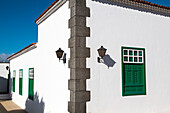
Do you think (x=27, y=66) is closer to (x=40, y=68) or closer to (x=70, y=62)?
(x=40, y=68)

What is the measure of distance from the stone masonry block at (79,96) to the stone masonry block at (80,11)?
2.13 metres

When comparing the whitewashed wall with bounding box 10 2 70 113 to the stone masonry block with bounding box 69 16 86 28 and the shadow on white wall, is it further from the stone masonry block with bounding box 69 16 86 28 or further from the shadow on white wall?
the stone masonry block with bounding box 69 16 86 28

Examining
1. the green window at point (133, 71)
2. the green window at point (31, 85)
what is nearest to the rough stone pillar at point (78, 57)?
the green window at point (133, 71)

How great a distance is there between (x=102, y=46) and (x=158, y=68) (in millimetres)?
2484

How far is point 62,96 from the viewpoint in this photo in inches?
222

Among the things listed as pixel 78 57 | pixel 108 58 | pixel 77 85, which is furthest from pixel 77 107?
pixel 108 58

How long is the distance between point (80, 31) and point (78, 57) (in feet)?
2.38

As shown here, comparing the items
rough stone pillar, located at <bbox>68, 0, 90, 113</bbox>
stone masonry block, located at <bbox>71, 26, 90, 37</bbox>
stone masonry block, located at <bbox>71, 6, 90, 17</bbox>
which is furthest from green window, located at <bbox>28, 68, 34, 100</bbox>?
stone masonry block, located at <bbox>71, 6, 90, 17</bbox>

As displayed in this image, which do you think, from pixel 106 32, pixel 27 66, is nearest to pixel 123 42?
pixel 106 32

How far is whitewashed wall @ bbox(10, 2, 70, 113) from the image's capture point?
18.4 ft

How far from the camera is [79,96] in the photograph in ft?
15.9

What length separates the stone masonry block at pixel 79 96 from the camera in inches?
189

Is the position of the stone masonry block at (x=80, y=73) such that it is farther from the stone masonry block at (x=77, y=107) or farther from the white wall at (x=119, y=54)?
the stone masonry block at (x=77, y=107)

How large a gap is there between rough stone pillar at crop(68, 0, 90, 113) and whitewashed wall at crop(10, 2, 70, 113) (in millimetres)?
335
